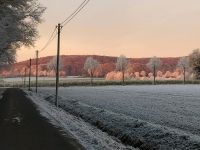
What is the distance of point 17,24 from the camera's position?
170ft

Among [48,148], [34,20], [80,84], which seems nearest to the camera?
[48,148]

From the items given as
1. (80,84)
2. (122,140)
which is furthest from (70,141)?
(80,84)

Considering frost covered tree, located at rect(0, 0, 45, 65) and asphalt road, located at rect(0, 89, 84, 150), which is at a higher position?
frost covered tree, located at rect(0, 0, 45, 65)

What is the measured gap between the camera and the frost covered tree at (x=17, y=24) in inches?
1650

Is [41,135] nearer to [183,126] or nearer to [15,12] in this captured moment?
[183,126]

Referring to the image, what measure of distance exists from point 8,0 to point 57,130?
21.6 m

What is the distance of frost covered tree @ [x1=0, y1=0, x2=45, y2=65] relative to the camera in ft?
137

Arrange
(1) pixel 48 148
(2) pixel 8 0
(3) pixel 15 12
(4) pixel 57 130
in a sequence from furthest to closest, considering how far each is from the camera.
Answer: (3) pixel 15 12 → (2) pixel 8 0 → (4) pixel 57 130 → (1) pixel 48 148

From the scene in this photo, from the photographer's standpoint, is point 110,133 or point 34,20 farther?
point 34,20

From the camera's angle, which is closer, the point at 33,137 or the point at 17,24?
the point at 33,137

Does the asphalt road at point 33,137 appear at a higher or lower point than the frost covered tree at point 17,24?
lower

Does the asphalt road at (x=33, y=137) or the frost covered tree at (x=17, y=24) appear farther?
the frost covered tree at (x=17, y=24)

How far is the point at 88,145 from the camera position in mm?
15727

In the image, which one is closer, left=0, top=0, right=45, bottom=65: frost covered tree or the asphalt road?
the asphalt road
